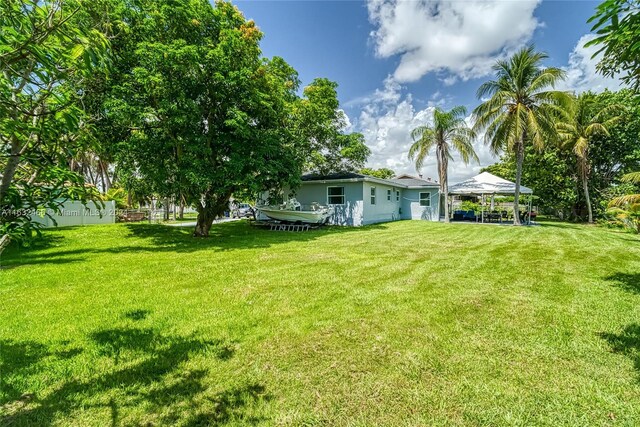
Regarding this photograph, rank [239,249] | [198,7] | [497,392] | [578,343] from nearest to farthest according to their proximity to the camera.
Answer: [497,392]
[578,343]
[239,249]
[198,7]

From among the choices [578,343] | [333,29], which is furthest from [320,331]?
[333,29]

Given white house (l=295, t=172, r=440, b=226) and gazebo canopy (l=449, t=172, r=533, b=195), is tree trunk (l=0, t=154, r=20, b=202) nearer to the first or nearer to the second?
white house (l=295, t=172, r=440, b=226)

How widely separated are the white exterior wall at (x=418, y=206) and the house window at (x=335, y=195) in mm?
7287

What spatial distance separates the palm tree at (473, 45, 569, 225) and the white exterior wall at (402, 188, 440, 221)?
552 centimetres

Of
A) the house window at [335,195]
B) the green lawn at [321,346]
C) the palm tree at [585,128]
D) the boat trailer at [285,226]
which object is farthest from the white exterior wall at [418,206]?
the green lawn at [321,346]

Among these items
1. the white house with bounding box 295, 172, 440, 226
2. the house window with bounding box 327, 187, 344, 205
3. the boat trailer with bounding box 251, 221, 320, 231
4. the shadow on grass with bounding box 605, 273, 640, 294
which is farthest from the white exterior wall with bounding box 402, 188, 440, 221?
the shadow on grass with bounding box 605, 273, 640, 294

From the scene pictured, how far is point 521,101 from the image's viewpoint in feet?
53.2

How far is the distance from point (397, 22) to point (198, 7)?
768 cm

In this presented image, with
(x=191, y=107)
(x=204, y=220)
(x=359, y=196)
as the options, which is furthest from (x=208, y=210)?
(x=359, y=196)

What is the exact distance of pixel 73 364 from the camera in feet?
9.20

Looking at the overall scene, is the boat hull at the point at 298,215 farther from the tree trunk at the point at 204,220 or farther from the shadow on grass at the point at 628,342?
the shadow on grass at the point at 628,342

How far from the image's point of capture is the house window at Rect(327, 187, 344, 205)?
58.6ft

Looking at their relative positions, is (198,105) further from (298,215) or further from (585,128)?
(585,128)

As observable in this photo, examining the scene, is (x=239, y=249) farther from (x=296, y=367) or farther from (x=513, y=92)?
(x=513, y=92)
